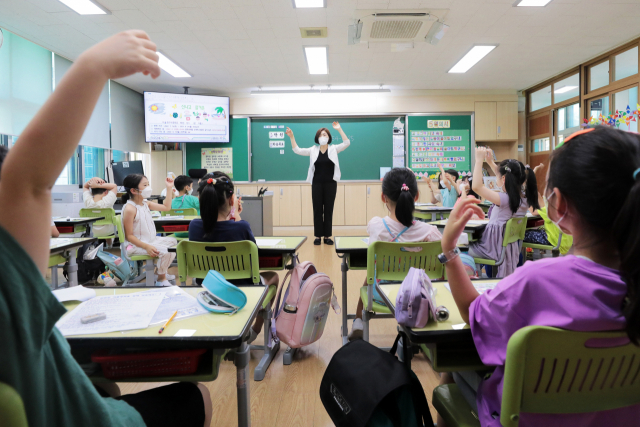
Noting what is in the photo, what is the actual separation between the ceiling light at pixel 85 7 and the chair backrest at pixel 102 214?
7.21 feet

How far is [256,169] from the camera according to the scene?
7586 millimetres

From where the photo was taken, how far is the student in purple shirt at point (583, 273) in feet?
2.15

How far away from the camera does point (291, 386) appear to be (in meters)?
1.81

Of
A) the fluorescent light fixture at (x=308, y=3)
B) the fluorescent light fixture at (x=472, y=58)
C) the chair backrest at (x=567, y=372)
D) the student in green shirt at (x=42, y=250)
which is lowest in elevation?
the chair backrest at (x=567, y=372)

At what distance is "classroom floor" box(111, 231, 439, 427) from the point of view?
1.56 m

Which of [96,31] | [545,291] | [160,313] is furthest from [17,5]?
[545,291]

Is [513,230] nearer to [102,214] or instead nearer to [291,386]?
[291,386]

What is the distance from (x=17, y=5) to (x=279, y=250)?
14.0 ft

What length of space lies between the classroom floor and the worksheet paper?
71 cm

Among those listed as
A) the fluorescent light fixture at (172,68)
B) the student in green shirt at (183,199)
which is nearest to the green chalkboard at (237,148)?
the fluorescent light fixture at (172,68)

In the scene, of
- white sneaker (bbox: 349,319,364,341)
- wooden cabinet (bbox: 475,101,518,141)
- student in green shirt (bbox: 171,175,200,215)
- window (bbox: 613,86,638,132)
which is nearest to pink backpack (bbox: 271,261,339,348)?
white sneaker (bbox: 349,319,364,341)

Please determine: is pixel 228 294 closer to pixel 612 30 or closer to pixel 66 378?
pixel 66 378

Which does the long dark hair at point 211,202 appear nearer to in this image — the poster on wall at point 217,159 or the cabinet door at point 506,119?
the poster on wall at point 217,159

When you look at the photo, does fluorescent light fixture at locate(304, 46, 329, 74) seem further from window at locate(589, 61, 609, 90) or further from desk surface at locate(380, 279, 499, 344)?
desk surface at locate(380, 279, 499, 344)
